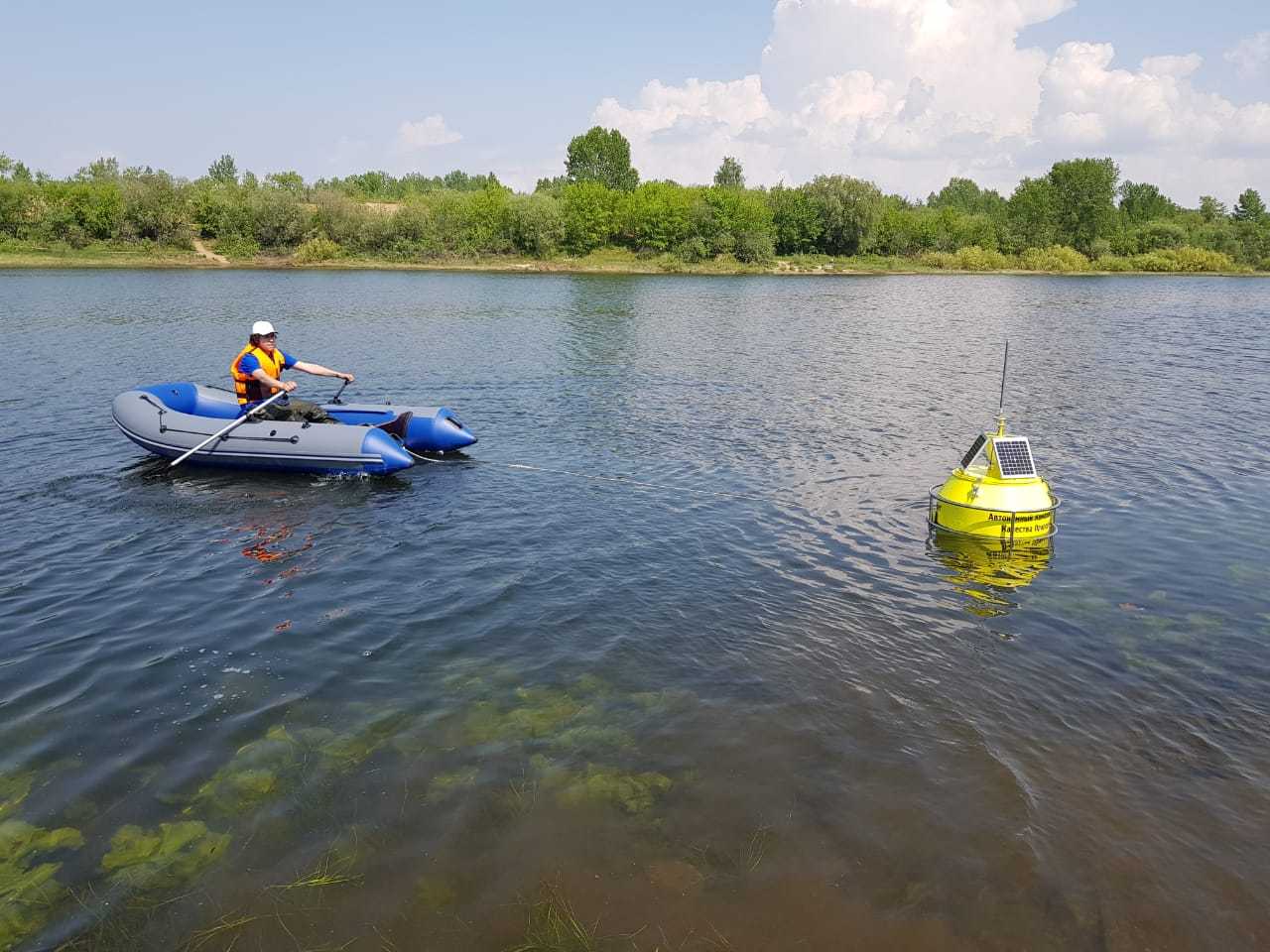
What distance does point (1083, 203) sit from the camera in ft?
361

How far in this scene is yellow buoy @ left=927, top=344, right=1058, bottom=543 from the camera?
12266 millimetres

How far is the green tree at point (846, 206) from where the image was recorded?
97.8 m

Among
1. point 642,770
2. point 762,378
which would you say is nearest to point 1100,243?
point 762,378

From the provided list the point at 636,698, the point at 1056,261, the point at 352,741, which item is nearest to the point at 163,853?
the point at 352,741

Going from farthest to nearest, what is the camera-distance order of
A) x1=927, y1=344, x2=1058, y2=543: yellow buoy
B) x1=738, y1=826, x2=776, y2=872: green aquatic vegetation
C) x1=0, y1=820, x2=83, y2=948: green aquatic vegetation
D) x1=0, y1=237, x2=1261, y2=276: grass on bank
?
1. x1=0, y1=237, x2=1261, y2=276: grass on bank
2. x1=927, y1=344, x2=1058, y2=543: yellow buoy
3. x1=738, y1=826, x2=776, y2=872: green aquatic vegetation
4. x1=0, y1=820, x2=83, y2=948: green aquatic vegetation

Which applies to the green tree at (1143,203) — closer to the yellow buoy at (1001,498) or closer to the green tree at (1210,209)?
the green tree at (1210,209)

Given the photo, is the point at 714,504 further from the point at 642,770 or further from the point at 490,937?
the point at 490,937

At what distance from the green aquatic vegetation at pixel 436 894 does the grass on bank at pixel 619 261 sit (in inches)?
3204

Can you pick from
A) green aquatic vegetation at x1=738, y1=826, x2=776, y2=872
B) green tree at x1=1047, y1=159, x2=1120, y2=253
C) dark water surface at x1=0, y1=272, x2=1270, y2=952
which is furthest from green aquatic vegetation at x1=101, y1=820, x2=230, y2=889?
green tree at x1=1047, y1=159, x2=1120, y2=253

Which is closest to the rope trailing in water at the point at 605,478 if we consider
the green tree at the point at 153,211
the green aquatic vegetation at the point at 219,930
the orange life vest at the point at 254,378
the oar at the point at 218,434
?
the oar at the point at 218,434

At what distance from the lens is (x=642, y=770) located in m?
7.26

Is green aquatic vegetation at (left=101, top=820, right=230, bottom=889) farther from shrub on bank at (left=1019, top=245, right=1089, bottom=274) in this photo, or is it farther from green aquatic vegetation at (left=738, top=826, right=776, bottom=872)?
shrub on bank at (left=1019, top=245, right=1089, bottom=274)

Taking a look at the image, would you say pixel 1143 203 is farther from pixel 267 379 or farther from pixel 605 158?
pixel 267 379

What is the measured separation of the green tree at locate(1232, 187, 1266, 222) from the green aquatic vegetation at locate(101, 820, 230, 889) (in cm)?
15426
